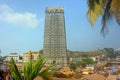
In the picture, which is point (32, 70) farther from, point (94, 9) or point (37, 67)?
point (94, 9)

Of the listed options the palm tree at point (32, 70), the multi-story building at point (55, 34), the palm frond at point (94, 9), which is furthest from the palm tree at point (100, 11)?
the multi-story building at point (55, 34)

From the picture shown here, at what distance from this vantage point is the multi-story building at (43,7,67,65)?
123m

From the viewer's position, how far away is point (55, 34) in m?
130

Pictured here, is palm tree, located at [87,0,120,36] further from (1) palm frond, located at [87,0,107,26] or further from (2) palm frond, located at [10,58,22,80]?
(2) palm frond, located at [10,58,22,80]

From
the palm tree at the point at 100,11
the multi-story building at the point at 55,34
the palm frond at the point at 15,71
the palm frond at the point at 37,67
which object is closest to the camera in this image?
the palm frond at the point at 37,67

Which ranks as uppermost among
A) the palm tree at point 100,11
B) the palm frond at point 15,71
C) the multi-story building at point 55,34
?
the multi-story building at point 55,34

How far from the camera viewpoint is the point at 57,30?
130 metres

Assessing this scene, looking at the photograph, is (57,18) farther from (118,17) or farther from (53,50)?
(118,17)

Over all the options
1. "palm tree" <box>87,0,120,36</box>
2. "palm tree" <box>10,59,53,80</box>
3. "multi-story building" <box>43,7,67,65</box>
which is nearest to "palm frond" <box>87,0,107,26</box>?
"palm tree" <box>87,0,120,36</box>

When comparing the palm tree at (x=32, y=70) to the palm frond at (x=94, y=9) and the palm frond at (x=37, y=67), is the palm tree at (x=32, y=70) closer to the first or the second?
the palm frond at (x=37, y=67)

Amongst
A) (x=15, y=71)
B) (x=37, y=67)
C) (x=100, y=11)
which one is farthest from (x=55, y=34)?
(x=37, y=67)

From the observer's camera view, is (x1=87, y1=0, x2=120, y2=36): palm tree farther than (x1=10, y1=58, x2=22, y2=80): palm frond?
Yes

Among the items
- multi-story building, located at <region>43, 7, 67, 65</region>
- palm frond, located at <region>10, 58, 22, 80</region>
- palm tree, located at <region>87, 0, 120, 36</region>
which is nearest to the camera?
palm frond, located at <region>10, 58, 22, 80</region>

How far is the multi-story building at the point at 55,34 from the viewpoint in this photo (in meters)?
123
